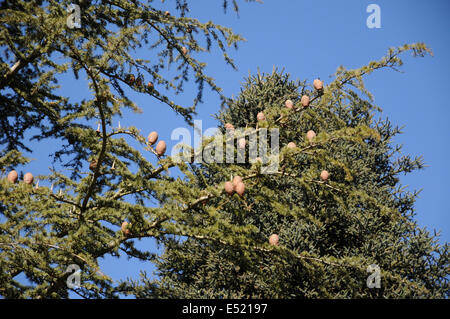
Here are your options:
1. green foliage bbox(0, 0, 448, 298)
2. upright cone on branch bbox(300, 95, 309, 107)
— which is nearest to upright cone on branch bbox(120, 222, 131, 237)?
green foliage bbox(0, 0, 448, 298)

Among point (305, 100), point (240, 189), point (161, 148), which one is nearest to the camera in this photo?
point (240, 189)

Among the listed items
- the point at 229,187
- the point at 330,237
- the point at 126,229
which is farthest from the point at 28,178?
the point at 330,237

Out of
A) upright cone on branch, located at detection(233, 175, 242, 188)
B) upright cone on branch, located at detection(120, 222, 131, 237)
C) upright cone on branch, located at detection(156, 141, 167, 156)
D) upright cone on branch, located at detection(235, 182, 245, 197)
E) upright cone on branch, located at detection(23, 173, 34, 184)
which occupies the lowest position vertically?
upright cone on branch, located at detection(120, 222, 131, 237)

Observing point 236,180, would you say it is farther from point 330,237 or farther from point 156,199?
point 330,237

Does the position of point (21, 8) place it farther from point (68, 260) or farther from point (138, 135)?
point (68, 260)

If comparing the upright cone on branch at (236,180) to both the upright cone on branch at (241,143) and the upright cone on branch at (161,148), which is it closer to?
the upright cone on branch at (241,143)

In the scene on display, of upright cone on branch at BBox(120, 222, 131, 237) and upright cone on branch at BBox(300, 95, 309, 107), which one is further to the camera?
upright cone on branch at BBox(300, 95, 309, 107)

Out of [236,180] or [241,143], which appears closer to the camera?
[236,180]

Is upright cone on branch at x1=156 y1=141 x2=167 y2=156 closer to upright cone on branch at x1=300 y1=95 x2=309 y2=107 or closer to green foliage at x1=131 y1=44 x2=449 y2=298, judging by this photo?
green foliage at x1=131 y1=44 x2=449 y2=298

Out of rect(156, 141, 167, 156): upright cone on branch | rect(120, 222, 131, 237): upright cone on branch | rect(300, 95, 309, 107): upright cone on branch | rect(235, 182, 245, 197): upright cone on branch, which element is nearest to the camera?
rect(235, 182, 245, 197): upright cone on branch

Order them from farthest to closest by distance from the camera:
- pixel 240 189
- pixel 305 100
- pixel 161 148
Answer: pixel 305 100, pixel 161 148, pixel 240 189

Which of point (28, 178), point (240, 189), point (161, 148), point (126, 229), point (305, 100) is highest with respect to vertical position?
point (305, 100)

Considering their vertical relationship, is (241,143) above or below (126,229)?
above

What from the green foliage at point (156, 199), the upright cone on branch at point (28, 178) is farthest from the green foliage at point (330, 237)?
the upright cone on branch at point (28, 178)
